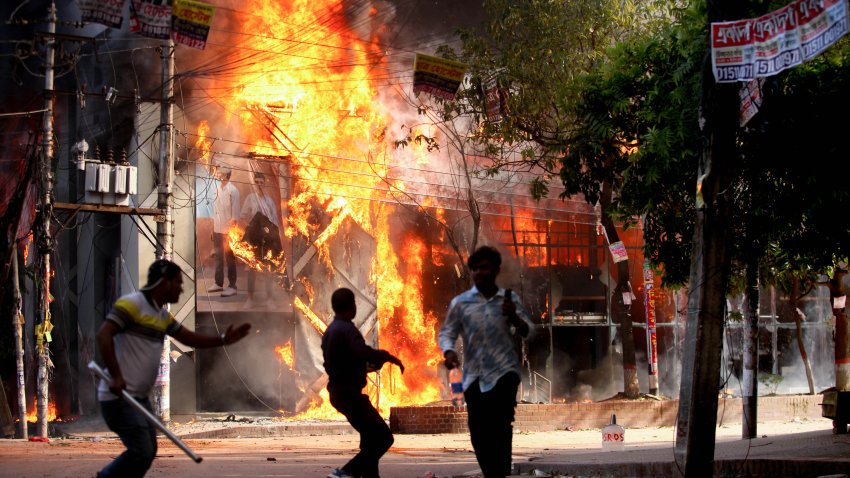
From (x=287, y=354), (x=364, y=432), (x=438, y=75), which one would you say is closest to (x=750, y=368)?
(x=438, y=75)

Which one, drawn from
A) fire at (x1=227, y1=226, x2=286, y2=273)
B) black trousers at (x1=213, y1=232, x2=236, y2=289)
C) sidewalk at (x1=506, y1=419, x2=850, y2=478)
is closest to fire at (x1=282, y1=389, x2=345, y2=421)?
fire at (x1=227, y1=226, x2=286, y2=273)

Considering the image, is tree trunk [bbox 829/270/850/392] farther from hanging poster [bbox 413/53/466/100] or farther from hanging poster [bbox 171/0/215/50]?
hanging poster [bbox 171/0/215/50]

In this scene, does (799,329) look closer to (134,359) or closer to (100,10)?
(100,10)

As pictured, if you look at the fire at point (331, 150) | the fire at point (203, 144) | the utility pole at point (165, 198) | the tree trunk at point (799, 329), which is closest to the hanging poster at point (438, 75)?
the utility pole at point (165, 198)

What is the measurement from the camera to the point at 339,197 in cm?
2858

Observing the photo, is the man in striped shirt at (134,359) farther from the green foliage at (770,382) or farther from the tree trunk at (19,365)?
the green foliage at (770,382)

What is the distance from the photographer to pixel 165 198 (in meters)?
20.8

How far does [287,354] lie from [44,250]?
867cm

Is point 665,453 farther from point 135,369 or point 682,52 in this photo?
point 135,369

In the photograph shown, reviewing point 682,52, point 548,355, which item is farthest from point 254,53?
point 682,52

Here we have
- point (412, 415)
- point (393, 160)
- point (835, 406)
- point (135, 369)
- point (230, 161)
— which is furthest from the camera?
point (393, 160)

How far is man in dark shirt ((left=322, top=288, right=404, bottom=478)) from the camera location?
8.04 meters

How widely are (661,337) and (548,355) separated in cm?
385

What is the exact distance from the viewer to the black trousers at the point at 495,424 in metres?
7.01
